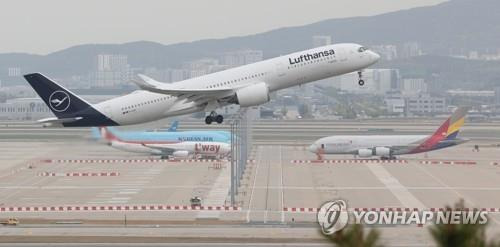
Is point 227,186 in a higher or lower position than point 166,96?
lower

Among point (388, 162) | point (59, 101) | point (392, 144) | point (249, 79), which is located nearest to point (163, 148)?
point (388, 162)

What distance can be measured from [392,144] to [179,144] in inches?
1020

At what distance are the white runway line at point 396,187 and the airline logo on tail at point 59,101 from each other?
2404cm

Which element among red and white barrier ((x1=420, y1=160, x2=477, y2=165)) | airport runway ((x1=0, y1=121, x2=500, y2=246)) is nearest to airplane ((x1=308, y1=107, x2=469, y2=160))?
airport runway ((x1=0, y1=121, x2=500, y2=246))

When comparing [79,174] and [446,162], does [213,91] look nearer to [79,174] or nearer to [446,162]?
[79,174]

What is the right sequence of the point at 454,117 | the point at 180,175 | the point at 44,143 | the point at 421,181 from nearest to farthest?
the point at 421,181 < the point at 180,175 < the point at 454,117 < the point at 44,143

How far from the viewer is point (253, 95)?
200ft

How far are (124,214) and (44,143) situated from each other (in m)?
88.2

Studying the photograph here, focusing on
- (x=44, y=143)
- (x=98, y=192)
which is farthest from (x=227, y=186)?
(x=44, y=143)

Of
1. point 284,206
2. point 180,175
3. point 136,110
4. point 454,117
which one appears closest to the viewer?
point 136,110

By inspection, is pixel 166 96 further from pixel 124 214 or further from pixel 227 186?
pixel 227 186

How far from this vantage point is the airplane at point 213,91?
202 feet

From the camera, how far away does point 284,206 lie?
70812mm

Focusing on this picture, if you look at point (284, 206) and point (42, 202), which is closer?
point (284, 206)
